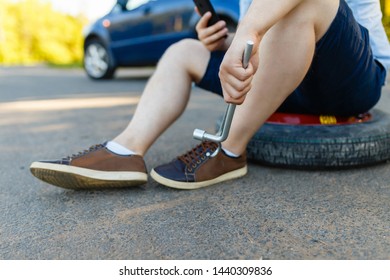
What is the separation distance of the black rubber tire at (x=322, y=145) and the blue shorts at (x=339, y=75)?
0.08 meters

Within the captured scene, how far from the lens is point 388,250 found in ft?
3.22

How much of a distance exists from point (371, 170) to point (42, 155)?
137cm

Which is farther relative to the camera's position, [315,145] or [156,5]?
[156,5]

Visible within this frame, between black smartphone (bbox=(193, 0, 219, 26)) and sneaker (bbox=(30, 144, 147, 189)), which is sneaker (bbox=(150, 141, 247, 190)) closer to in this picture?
sneaker (bbox=(30, 144, 147, 189))

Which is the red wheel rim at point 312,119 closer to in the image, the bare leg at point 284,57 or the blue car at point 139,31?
the bare leg at point 284,57

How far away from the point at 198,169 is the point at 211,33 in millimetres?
492

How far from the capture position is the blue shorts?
1.28 m

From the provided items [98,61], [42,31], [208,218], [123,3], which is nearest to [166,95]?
[208,218]

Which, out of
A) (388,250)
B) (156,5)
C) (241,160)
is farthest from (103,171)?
(156,5)

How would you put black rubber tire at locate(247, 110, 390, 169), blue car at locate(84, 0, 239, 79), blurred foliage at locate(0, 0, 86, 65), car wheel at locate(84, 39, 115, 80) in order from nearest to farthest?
black rubber tire at locate(247, 110, 390, 169), blue car at locate(84, 0, 239, 79), car wheel at locate(84, 39, 115, 80), blurred foliage at locate(0, 0, 86, 65)

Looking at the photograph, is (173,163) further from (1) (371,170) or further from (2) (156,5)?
(2) (156,5)

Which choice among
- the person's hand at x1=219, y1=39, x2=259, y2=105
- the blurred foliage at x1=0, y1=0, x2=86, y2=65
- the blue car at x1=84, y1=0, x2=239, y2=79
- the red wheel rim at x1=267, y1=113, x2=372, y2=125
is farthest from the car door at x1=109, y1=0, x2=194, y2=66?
the blurred foliage at x1=0, y1=0, x2=86, y2=65

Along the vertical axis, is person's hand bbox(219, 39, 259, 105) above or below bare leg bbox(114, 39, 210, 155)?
above

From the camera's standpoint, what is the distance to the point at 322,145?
5.02 feet
